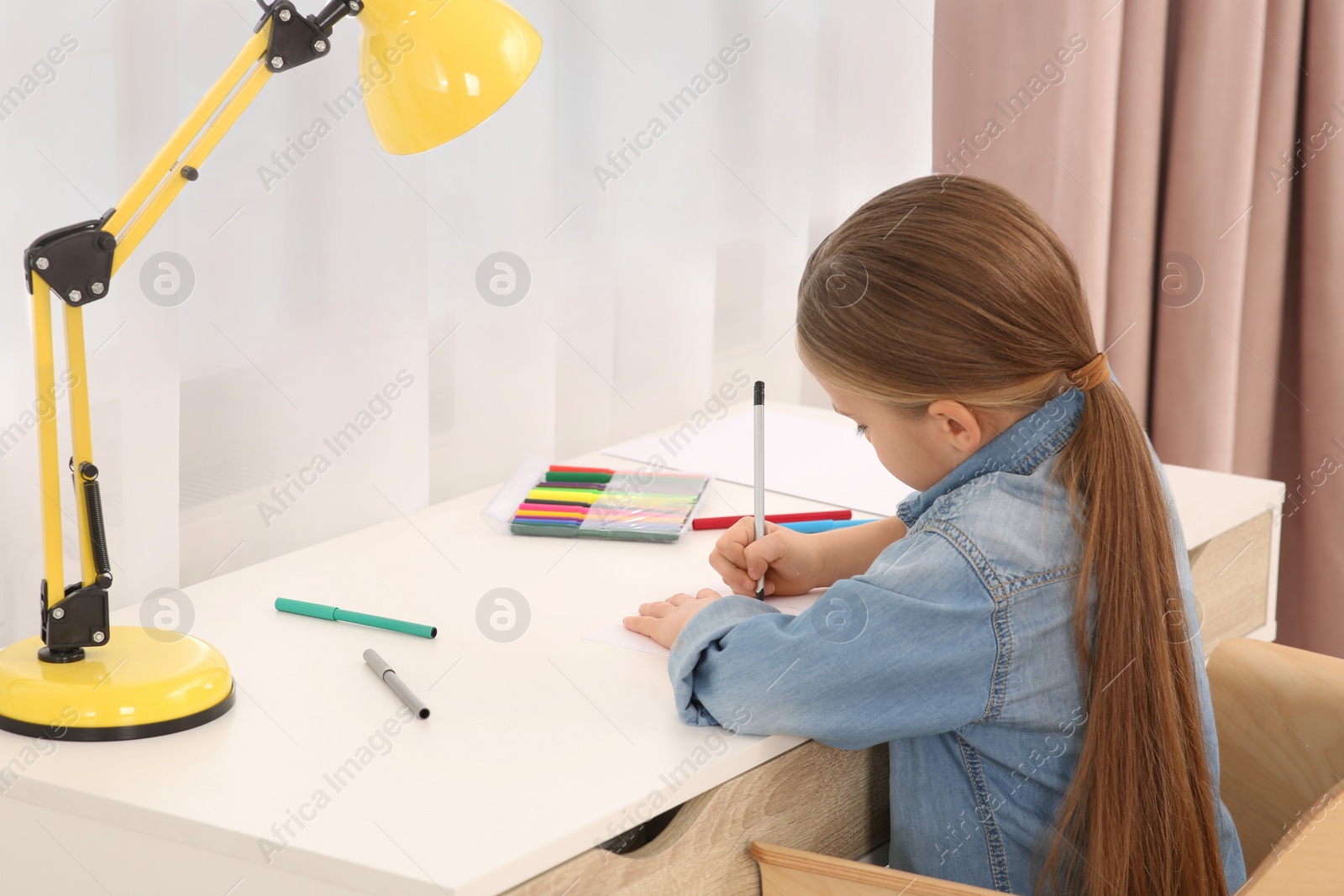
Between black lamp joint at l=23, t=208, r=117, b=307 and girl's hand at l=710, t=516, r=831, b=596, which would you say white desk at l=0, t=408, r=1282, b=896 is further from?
black lamp joint at l=23, t=208, r=117, b=307

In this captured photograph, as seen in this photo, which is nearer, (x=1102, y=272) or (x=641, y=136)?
(x=641, y=136)

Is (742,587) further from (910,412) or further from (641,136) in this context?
(641,136)

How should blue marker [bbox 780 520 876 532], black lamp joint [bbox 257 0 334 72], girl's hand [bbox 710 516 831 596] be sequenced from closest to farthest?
black lamp joint [bbox 257 0 334 72]
girl's hand [bbox 710 516 831 596]
blue marker [bbox 780 520 876 532]

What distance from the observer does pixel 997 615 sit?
755 millimetres

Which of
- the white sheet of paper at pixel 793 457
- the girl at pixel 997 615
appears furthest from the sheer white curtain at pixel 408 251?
the girl at pixel 997 615

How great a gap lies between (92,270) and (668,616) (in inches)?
16.8

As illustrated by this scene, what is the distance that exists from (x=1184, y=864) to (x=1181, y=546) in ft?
0.67

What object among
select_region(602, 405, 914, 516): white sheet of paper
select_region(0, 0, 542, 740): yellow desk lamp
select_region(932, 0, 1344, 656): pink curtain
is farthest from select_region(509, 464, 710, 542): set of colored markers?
select_region(932, 0, 1344, 656): pink curtain

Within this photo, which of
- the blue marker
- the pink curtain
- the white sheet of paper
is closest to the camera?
the blue marker

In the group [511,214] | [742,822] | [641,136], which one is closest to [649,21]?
[641,136]

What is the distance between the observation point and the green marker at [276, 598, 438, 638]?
2.93 ft

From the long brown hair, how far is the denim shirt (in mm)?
17

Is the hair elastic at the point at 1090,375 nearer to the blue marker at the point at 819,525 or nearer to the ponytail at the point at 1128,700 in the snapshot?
the ponytail at the point at 1128,700

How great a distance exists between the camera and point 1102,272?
5.87 ft
